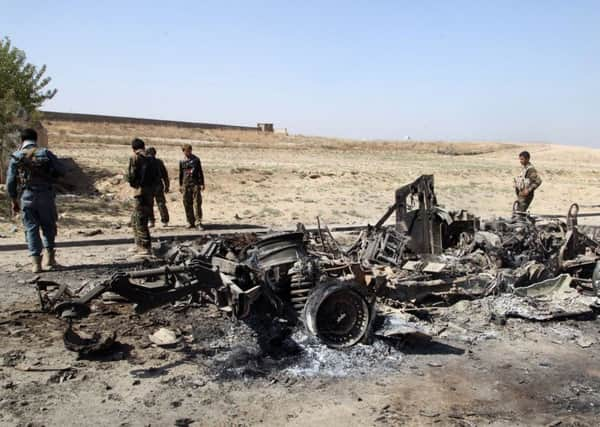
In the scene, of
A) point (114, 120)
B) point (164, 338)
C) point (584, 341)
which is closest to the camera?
point (164, 338)

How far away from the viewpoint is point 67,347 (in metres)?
5.46

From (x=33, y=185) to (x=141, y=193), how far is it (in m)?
1.79

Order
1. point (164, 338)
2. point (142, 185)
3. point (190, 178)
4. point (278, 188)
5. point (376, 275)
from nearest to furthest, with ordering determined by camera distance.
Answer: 1. point (164, 338)
2. point (376, 275)
3. point (142, 185)
4. point (190, 178)
5. point (278, 188)

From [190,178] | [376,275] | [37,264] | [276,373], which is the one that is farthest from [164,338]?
[190,178]

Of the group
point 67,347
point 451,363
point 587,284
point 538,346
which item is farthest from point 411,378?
point 587,284

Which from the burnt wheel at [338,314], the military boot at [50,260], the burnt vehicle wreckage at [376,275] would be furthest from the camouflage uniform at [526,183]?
the military boot at [50,260]

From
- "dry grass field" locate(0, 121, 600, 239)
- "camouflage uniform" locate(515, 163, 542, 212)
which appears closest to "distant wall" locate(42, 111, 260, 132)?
"dry grass field" locate(0, 121, 600, 239)

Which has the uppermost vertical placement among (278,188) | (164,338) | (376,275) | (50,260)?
(376,275)

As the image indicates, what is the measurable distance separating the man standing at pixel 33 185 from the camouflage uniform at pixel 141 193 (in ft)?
4.44

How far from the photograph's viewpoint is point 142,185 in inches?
377

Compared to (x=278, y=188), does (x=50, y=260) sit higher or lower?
lower

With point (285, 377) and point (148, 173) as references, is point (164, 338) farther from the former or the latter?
point (148, 173)

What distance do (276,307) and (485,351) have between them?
2.29m

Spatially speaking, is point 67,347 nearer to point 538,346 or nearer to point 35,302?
point 35,302
